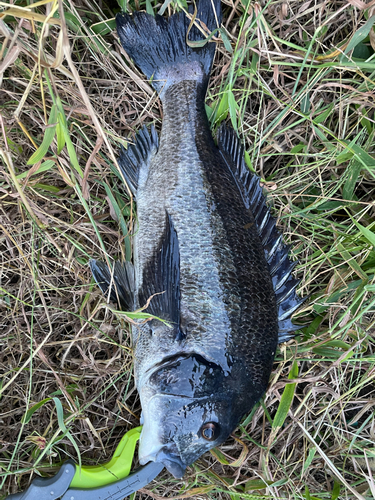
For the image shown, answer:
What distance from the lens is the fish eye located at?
66.1 inches

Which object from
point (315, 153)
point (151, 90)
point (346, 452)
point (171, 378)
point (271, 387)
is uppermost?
point (151, 90)

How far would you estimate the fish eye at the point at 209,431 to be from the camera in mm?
1680

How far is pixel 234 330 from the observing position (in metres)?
1.75

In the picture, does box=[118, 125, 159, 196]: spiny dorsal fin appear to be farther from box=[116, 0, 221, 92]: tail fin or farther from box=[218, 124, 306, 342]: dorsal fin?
box=[218, 124, 306, 342]: dorsal fin

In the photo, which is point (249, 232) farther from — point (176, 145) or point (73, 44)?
point (73, 44)

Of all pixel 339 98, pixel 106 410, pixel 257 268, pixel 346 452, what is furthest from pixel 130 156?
pixel 346 452

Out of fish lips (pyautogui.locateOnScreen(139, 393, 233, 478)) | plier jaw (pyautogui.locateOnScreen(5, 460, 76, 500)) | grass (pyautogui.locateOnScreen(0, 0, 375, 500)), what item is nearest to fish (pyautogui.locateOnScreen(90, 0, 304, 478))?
fish lips (pyautogui.locateOnScreen(139, 393, 233, 478))

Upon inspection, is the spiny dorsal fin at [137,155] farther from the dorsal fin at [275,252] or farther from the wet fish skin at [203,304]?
the dorsal fin at [275,252]

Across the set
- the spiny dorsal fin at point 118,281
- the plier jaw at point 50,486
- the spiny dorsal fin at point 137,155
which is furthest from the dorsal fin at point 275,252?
the plier jaw at point 50,486

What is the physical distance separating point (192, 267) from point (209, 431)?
795 millimetres

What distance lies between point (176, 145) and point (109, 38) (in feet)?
2.83

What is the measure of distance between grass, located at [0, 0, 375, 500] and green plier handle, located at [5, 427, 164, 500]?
0.24m

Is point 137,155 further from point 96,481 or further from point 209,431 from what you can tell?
point 96,481

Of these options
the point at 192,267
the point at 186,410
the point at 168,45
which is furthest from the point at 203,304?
the point at 168,45
